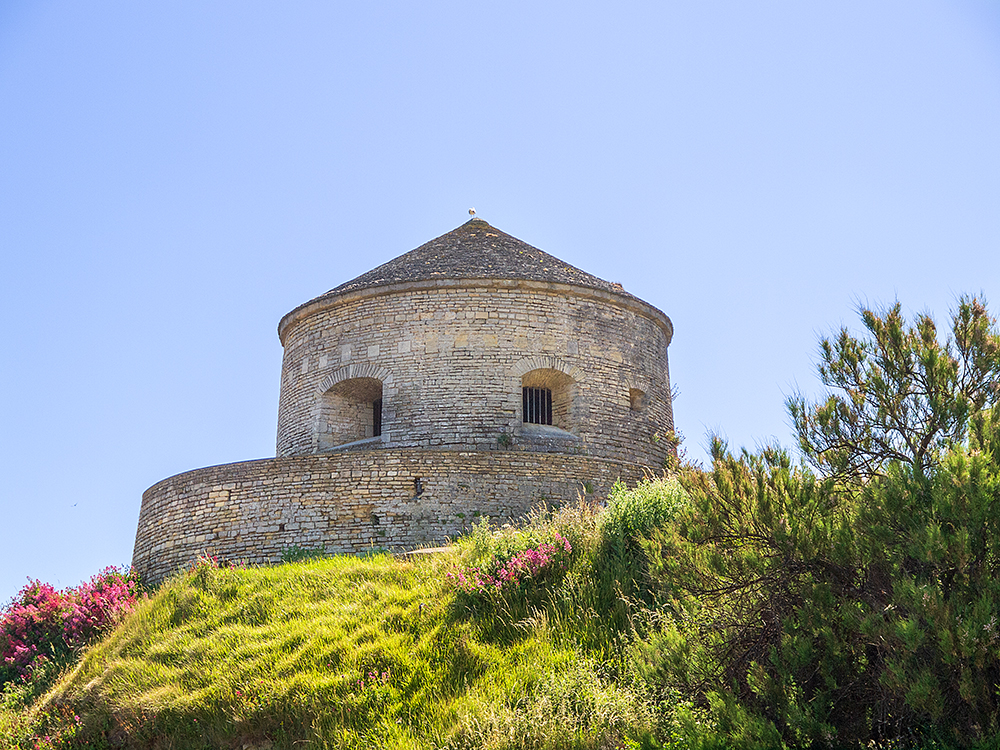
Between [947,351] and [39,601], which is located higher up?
[947,351]

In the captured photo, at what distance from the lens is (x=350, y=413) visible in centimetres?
1762

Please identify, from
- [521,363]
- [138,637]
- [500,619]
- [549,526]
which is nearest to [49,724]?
[138,637]

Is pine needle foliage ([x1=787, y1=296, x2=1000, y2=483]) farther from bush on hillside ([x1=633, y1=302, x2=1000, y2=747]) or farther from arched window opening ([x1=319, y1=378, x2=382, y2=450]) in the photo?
arched window opening ([x1=319, y1=378, x2=382, y2=450])

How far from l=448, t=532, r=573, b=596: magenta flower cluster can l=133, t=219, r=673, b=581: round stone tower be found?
10.8 ft

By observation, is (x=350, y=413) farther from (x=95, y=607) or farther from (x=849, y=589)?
(x=849, y=589)

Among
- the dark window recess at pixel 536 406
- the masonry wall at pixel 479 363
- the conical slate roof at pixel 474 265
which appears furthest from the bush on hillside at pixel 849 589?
the conical slate roof at pixel 474 265

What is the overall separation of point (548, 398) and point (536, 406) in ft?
1.01

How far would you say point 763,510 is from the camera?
6992 mm

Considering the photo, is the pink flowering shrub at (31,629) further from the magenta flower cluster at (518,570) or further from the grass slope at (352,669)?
the magenta flower cluster at (518,570)

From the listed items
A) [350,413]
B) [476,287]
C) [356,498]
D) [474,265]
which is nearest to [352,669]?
[356,498]

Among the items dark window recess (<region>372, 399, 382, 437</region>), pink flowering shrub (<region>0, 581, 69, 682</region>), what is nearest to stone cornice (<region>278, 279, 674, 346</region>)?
dark window recess (<region>372, 399, 382, 437</region>)

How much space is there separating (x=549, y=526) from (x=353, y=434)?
6.78m

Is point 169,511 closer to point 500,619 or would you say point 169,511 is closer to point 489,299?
point 489,299

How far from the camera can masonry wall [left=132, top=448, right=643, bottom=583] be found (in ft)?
46.2
